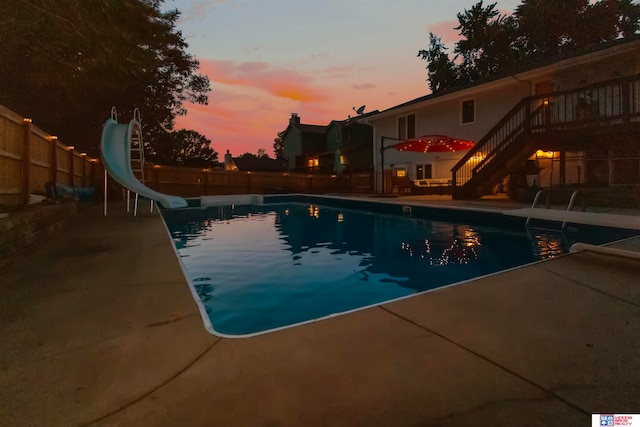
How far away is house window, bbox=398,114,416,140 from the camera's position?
1986cm

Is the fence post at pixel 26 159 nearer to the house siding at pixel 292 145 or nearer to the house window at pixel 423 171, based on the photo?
the house window at pixel 423 171

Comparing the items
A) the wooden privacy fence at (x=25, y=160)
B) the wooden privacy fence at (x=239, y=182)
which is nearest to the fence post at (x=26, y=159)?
the wooden privacy fence at (x=25, y=160)

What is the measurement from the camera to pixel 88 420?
1.48 meters

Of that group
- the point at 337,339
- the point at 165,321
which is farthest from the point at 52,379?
the point at 337,339

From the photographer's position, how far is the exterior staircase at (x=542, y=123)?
31.8ft

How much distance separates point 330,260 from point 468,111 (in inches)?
557

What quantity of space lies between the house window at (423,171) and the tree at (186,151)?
16462 mm

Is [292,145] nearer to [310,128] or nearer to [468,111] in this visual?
[310,128]

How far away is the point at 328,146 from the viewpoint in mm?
37031

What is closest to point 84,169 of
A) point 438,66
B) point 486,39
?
point 438,66

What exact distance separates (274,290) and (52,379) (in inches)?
102

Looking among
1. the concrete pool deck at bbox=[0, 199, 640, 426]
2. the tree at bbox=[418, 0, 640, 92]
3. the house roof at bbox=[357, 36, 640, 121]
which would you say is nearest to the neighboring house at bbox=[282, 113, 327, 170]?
the tree at bbox=[418, 0, 640, 92]

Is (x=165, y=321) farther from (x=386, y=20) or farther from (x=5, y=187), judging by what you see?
(x=386, y=20)

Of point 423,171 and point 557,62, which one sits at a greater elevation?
point 557,62
